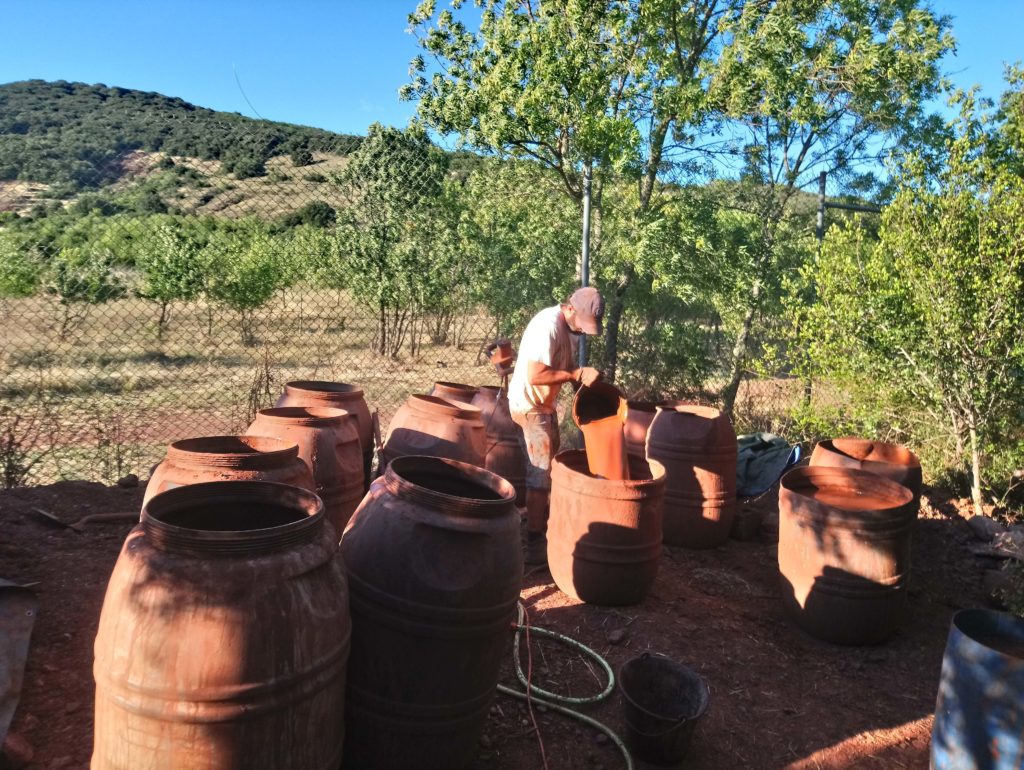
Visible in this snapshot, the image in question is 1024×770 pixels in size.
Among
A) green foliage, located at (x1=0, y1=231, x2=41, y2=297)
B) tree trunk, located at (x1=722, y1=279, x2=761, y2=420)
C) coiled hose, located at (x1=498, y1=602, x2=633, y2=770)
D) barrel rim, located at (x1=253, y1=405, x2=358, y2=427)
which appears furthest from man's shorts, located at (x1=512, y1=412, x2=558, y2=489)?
green foliage, located at (x1=0, y1=231, x2=41, y2=297)

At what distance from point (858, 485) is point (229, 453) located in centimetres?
410

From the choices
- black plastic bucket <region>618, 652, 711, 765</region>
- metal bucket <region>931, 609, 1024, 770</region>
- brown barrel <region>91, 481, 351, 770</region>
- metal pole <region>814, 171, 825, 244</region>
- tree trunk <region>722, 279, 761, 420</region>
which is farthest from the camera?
tree trunk <region>722, 279, 761, 420</region>

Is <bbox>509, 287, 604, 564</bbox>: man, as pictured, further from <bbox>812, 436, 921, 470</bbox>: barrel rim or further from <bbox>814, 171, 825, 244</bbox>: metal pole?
<bbox>814, 171, 825, 244</bbox>: metal pole

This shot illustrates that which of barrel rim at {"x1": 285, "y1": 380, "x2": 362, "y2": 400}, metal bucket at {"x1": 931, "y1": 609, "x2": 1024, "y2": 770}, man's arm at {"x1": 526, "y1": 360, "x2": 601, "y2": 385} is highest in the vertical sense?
man's arm at {"x1": 526, "y1": 360, "x2": 601, "y2": 385}

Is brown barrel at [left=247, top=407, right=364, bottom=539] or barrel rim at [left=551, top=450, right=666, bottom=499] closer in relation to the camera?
brown barrel at [left=247, top=407, right=364, bottom=539]

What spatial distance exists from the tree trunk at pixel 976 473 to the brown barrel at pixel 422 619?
5309 millimetres

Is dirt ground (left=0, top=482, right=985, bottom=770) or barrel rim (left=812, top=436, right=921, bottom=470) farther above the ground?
barrel rim (left=812, top=436, right=921, bottom=470)

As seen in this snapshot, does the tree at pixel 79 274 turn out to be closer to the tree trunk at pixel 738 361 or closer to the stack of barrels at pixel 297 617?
the tree trunk at pixel 738 361

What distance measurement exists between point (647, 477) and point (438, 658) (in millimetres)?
2984

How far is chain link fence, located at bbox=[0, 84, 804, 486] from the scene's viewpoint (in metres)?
7.44

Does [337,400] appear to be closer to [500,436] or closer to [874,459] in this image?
[500,436]

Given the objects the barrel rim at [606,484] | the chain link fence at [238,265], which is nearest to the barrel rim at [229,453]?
the barrel rim at [606,484]

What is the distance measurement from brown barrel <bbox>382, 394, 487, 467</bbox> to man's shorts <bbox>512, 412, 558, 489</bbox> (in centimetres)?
55

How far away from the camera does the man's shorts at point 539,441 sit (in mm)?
4949
